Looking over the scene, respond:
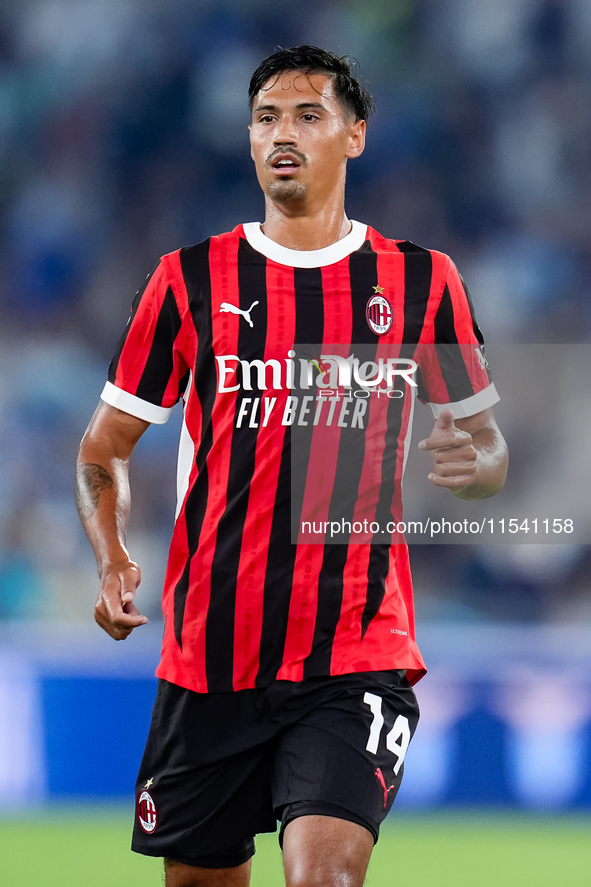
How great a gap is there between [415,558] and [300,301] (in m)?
3.74

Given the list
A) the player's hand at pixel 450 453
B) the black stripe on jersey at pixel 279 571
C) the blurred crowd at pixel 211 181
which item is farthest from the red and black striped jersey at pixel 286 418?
the blurred crowd at pixel 211 181

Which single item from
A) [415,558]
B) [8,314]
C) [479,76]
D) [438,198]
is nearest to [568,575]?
[415,558]

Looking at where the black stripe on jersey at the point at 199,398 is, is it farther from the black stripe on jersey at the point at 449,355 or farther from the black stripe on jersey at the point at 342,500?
the black stripe on jersey at the point at 449,355

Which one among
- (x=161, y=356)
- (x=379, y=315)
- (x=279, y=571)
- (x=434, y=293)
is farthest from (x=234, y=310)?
(x=279, y=571)

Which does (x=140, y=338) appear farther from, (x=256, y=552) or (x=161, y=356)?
(x=256, y=552)

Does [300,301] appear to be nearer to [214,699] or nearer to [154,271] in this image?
[154,271]

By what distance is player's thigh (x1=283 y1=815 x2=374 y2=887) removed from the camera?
5.74 feet

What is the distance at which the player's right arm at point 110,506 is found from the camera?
190cm

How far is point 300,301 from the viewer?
7.20ft

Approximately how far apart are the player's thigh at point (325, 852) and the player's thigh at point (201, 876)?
31 cm

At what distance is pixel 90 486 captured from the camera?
7.06 ft

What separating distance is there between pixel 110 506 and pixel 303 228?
0.69 metres

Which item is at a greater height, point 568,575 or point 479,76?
point 479,76

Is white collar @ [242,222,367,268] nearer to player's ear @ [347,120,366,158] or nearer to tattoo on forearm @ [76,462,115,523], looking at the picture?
player's ear @ [347,120,366,158]
